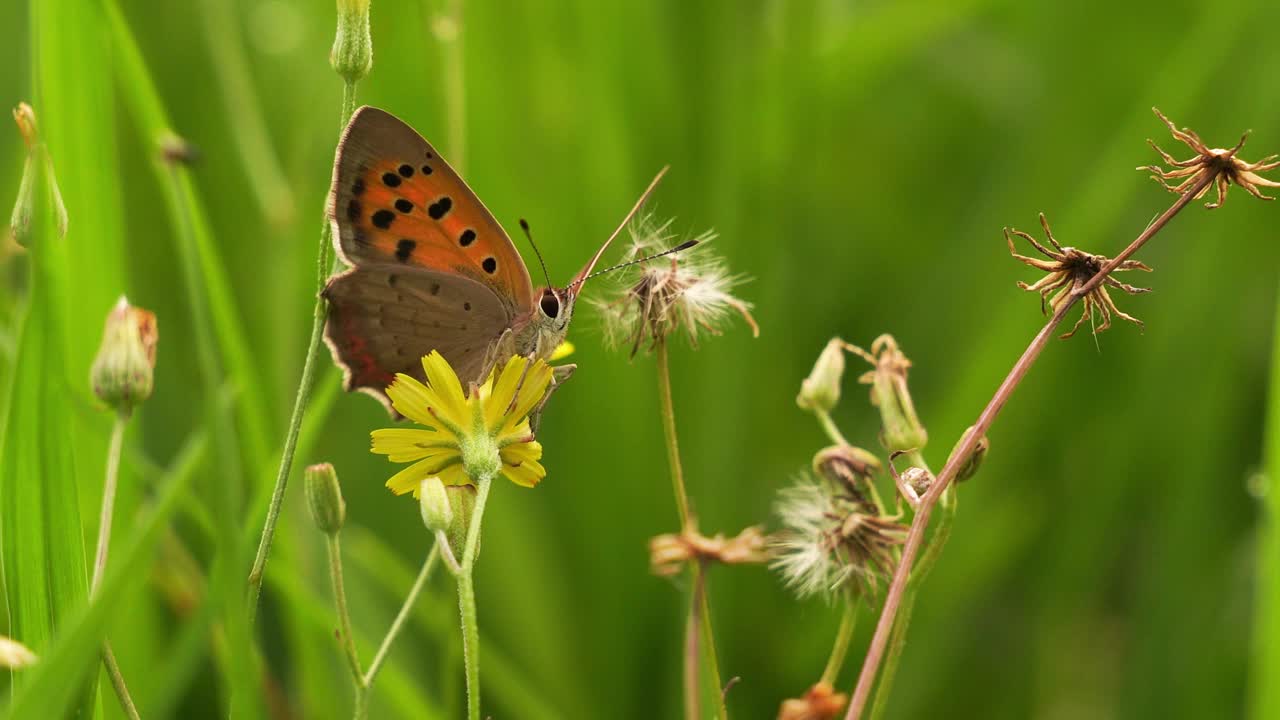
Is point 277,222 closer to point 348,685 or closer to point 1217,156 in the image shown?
point 348,685

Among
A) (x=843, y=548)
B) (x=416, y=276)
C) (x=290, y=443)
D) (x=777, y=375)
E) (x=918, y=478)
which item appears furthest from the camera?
(x=777, y=375)

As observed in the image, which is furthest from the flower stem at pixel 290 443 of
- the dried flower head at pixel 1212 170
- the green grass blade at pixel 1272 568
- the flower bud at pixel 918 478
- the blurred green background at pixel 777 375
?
the blurred green background at pixel 777 375

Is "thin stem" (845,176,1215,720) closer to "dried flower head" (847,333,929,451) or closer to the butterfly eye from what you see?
"dried flower head" (847,333,929,451)

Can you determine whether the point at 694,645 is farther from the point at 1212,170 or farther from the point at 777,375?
the point at 777,375

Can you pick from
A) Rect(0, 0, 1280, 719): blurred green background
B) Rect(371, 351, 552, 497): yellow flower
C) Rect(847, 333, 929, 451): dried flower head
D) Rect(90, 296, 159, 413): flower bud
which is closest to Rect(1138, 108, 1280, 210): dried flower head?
Rect(847, 333, 929, 451): dried flower head

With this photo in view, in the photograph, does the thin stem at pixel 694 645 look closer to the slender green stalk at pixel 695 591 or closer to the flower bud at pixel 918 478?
the slender green stalk at pixel 695 591

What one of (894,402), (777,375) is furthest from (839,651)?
(777,375)
